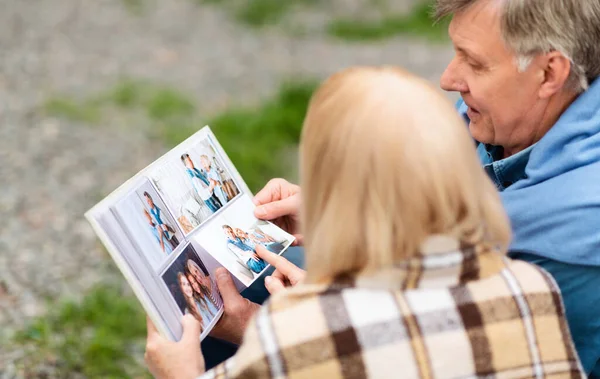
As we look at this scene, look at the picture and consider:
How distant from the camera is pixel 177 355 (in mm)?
1670

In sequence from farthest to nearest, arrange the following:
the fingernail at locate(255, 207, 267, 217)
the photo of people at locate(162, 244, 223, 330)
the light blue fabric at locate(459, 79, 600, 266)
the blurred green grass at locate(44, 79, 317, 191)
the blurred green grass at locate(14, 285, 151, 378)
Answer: the blurred green grass at locate(44, 79, 317, 191) < the blurred green grass at locate(14, 285, 151, 378) < the fingernail at locate(255, 207, 267, 217) < the photo of people at locate(162, 244, 223, 330) < the light blue fabric at locate(459, 79, 600, 266)

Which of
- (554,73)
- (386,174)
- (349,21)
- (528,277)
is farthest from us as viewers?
(349,21)

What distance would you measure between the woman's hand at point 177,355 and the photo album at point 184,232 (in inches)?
1.1

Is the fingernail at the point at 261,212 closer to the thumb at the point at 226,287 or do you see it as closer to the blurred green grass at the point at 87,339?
the thumb at the point at 226,287

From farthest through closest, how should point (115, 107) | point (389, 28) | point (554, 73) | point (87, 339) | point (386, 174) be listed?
point (389, 28) < point (115, 107) < point (87, 339) < point (554, 73) < point (386, 174)

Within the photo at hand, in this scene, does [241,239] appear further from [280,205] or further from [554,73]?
[554,73]

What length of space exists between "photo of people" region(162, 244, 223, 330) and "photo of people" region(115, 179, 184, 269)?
4cm

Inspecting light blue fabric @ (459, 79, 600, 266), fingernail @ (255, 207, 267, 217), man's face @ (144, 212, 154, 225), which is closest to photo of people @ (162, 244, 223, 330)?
man's face @ (144, 212, 154, 225)

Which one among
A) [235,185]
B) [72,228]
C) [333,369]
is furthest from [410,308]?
[72,228]

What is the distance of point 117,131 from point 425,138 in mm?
4206

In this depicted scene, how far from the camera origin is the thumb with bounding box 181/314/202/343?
67.0 inches

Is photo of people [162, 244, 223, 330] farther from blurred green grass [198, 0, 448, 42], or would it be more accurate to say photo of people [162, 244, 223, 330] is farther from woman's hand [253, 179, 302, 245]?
blurred green grass [198, 0, 448, 42]

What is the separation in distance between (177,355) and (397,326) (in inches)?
22.1

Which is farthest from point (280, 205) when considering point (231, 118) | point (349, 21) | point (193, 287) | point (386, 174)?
point (349, 21)
